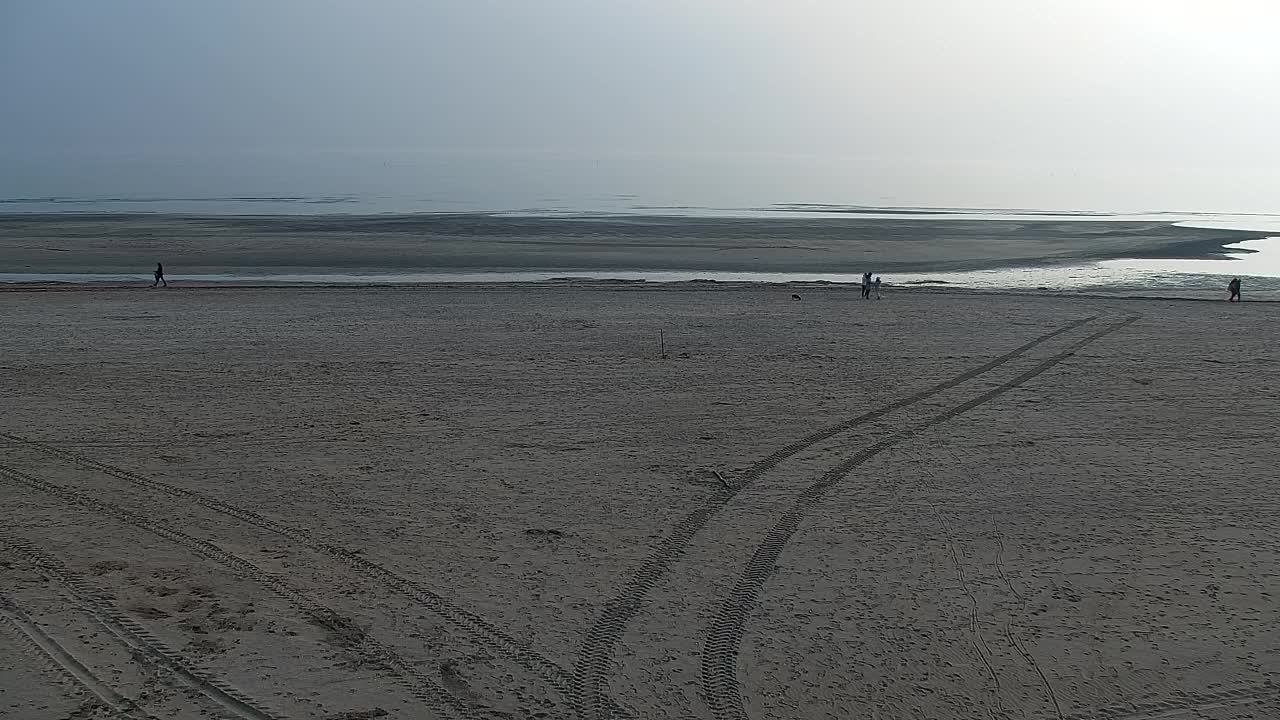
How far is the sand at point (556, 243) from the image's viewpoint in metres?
46.6

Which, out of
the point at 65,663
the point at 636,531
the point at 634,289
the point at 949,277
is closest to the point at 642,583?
the point at 636,531

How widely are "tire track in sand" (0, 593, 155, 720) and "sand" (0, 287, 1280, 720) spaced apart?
5cm

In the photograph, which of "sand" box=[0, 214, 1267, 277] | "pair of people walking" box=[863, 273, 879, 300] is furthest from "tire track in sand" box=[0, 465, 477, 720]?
"sand" box=[0, 214, 1267, 277]

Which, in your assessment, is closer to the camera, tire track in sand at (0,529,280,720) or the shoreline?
tire track in sand at (0,529,280,720)

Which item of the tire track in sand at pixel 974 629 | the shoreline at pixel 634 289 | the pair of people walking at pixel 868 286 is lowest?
the tire track in sand at pixel 974 629

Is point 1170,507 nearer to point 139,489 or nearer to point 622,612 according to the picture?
point 622,612

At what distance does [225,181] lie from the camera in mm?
131750

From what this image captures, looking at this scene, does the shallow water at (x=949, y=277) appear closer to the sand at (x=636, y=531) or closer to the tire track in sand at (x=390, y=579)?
the sand at (x=636, y=531)

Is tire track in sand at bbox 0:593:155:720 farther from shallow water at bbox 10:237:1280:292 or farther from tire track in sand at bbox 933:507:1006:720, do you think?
shallow water at bbox 10:237:1280:292

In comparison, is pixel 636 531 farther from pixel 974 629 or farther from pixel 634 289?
pixel 634 289

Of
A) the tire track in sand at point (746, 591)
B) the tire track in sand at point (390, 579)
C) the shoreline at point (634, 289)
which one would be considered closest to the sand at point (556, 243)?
the shoreline at point (634, 289)

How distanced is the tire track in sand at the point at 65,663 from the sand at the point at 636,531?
0.05 metres

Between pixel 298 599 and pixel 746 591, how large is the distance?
4307mm

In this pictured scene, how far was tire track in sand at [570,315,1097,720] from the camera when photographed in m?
8.71
